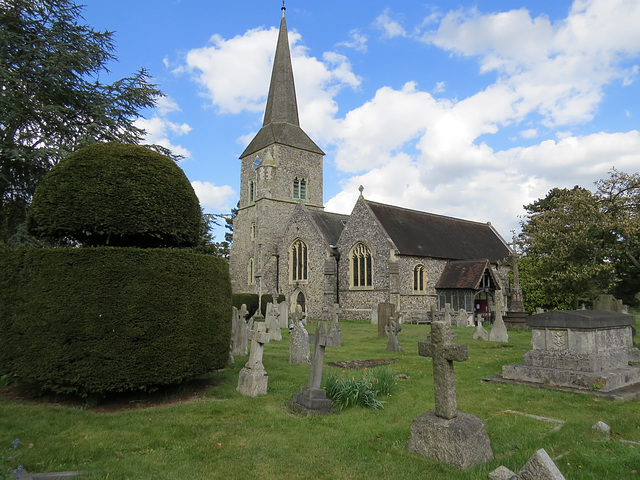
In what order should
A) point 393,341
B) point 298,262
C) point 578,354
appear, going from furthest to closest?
point 298,262, point 393,341, point 578,354

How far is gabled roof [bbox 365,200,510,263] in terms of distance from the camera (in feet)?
84.2

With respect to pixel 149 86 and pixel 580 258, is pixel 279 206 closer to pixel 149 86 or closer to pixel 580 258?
pixel 149 86

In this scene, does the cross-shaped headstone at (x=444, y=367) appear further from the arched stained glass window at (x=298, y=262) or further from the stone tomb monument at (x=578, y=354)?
the arched stained glass window at (x=298, y=262)

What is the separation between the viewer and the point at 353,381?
20.4 ft

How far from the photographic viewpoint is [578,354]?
706cm

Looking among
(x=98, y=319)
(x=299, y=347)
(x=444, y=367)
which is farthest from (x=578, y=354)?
(x=98, y=319)

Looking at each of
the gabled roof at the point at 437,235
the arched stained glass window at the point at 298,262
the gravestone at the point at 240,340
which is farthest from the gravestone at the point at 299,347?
the arched stained glass window at the point at 298,262

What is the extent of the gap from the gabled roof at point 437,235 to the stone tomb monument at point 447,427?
20.3 metres

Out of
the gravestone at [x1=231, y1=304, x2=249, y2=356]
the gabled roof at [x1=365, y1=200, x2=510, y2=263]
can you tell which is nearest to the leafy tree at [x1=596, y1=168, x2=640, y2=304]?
the gravestone at [x1=231, y1=304, x2=249, y2=356]

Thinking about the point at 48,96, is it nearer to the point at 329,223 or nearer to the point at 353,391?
the point at 353,391

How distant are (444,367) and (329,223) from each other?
26.4 metres

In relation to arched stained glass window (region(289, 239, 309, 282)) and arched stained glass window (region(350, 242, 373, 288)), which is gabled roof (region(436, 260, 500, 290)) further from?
arched stained glass window (region(289, 239, 309, 282))

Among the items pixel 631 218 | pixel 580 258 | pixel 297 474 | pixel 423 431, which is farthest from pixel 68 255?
pixel 580 258

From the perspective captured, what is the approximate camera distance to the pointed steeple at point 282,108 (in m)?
36.3
